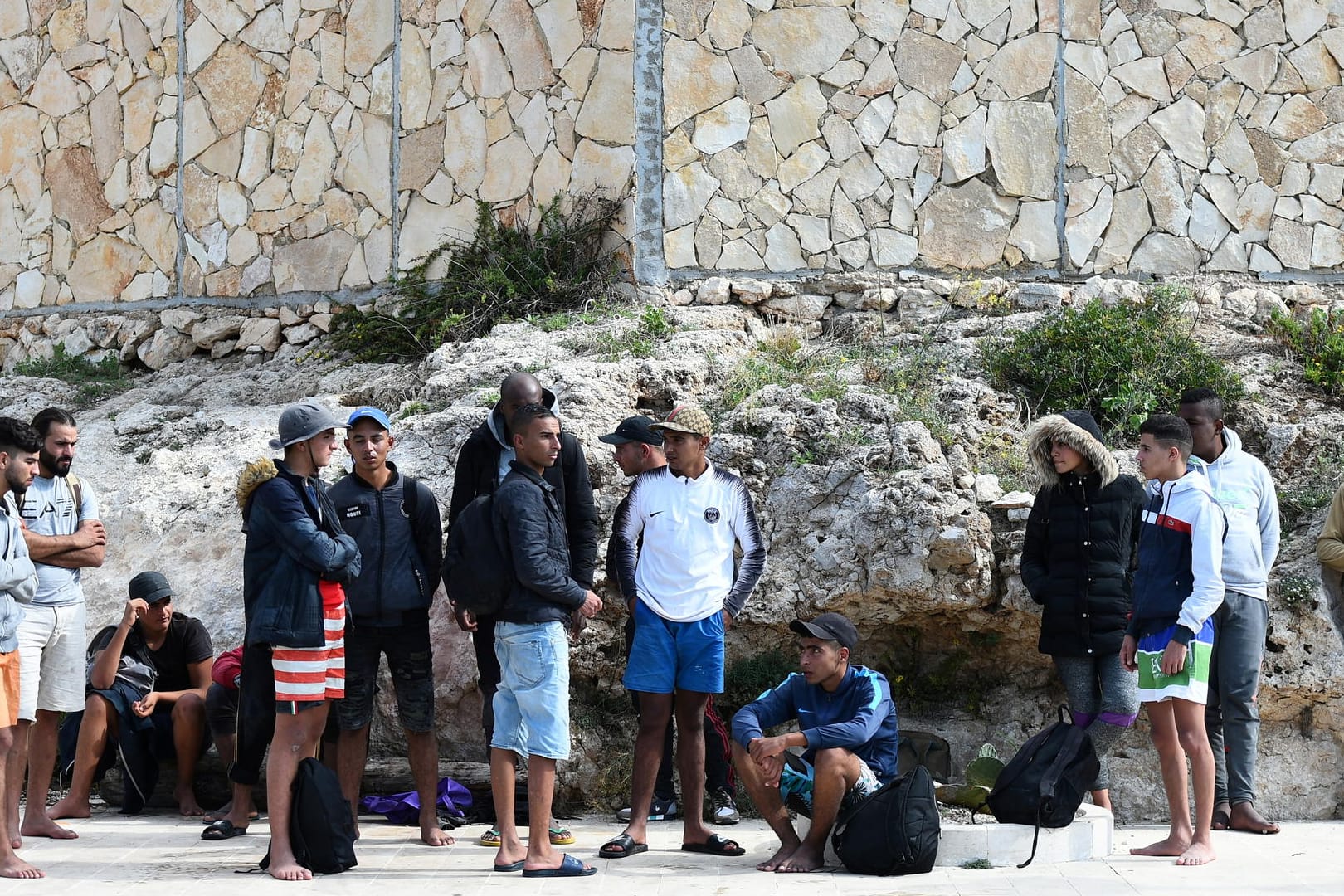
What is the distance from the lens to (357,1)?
11.2m

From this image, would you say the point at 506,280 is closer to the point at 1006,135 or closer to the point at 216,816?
the point at 1006,135

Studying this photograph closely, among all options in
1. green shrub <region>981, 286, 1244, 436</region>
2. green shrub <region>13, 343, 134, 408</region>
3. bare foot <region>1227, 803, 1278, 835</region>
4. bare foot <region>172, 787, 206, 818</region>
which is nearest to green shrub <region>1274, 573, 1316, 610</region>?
bare foot <region>1227, 803, 1278, 835</region>

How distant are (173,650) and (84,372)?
5835 mm

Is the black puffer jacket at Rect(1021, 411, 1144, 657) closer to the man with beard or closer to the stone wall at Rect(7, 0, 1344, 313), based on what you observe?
the stone wall at Rect(7, 0, 1344, 313)

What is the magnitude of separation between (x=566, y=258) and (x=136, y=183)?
4.74m

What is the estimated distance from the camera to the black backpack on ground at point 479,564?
5.69 meters

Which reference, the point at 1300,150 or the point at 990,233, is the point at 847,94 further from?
the point at 1300,150

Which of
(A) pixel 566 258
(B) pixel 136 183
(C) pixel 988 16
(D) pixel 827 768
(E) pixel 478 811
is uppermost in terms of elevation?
(C) pixel 988 16

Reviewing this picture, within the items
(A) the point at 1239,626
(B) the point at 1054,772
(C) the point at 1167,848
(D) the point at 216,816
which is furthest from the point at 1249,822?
(D) the point at 216,816

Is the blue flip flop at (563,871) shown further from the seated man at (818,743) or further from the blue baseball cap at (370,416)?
the blue baseball cap at (370,416)

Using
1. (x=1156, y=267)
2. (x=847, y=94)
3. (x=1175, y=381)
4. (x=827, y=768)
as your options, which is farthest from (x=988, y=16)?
(x=827, y=768)

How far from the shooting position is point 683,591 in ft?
20.0

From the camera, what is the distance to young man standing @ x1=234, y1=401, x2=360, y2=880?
5469mm

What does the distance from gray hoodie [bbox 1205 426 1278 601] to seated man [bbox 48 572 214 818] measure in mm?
5019
